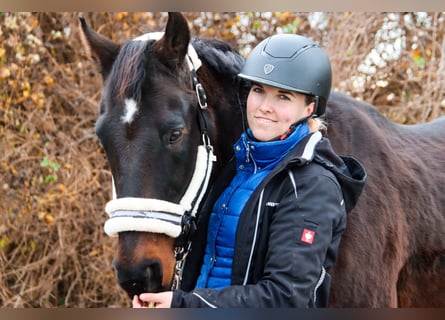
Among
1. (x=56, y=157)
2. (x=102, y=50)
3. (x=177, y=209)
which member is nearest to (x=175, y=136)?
(x=177, y=209)

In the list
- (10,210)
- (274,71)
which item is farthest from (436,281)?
(10,210)

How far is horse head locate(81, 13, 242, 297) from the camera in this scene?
84.0 inches

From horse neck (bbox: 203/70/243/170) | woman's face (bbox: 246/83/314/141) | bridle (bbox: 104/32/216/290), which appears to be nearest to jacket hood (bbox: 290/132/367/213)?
woman's face (bbox: 246/83/314/141)

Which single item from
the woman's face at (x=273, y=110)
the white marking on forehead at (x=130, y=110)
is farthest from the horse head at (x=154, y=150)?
the woman's face at (x=273, y=110)

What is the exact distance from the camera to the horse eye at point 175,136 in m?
2.24

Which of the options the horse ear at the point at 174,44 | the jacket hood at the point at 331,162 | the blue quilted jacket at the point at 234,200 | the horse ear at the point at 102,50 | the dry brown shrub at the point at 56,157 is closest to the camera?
the jacket hood at the point at 331,162

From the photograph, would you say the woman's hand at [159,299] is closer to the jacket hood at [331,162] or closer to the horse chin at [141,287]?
the horse chin at [141,287]

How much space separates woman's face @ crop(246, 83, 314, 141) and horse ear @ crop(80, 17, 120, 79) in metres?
0.67

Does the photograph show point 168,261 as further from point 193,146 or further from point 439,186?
point 439,186

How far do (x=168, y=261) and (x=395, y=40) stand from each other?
5221 mm

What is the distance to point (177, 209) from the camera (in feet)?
7.33

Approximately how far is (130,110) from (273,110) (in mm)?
552

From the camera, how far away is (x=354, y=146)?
2.92 meters

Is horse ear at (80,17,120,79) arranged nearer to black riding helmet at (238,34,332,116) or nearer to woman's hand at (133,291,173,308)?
black riding helmet at (238,34,332,116)
